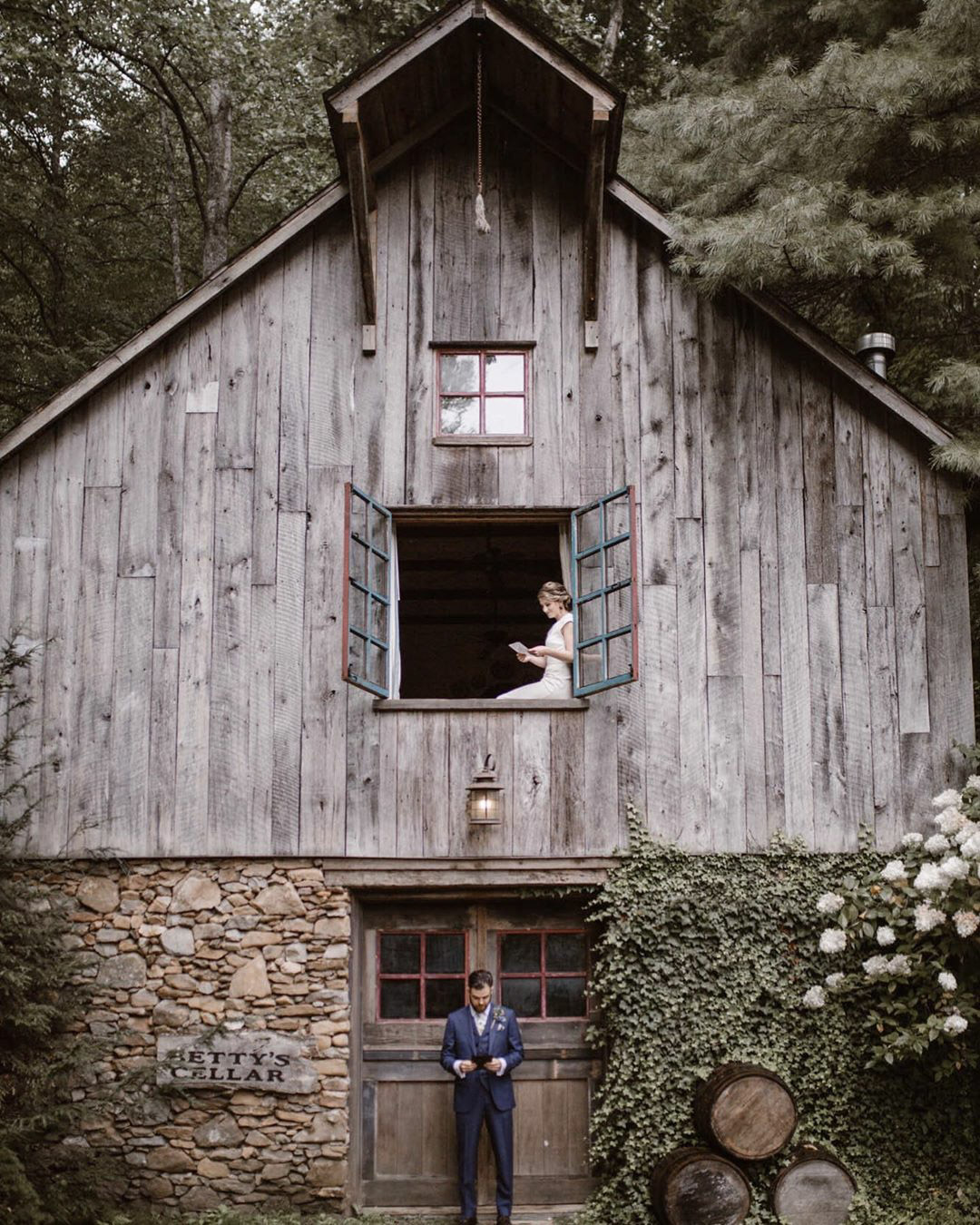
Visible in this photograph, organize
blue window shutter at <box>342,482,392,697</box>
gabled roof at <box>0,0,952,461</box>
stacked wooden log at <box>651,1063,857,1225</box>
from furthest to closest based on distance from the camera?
gabled roof at <box>0,0,952,461</box> < blue window shutter at <box>342,482,392,697</box> < stacked wooden log at <box>651,1063,857,1225</box>

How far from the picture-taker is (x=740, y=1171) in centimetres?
766

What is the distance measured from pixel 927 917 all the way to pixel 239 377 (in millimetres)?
5761

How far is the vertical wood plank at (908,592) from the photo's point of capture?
8.43 m

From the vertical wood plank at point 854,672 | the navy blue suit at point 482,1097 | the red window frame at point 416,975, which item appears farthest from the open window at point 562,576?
the navy blue suit at point 482,1097

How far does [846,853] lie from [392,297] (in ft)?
16.3

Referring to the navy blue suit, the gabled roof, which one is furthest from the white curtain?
the navy blue suit

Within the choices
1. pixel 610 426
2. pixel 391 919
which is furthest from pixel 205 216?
pixel 391 919

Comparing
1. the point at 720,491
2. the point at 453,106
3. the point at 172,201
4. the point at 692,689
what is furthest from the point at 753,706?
the point at 172,201

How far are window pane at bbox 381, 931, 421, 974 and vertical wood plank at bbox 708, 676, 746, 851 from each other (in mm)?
2186

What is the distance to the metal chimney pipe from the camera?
8953mm

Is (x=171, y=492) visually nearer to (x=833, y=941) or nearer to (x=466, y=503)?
(x=466, y=503)

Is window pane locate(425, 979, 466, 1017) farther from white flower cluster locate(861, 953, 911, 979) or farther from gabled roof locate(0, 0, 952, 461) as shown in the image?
gabled roof locate(0, 0, 952, 461)

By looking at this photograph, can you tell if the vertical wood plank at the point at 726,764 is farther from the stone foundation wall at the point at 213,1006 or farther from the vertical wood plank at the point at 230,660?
the vertical wood plank at the point at 230,660

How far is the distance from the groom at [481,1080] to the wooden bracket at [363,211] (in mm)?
4567
